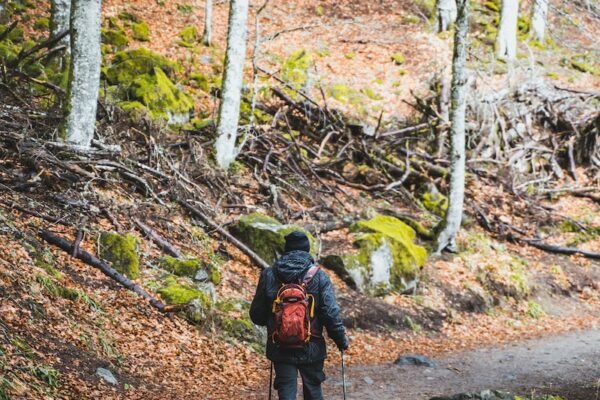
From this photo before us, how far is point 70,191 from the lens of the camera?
844 cm

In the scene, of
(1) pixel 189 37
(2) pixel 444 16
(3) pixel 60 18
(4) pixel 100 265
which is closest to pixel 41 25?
(1) pixel 189 37

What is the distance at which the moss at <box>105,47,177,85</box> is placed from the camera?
13.5 meters

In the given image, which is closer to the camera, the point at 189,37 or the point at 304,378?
the point at 304,378

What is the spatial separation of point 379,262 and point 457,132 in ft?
11.9

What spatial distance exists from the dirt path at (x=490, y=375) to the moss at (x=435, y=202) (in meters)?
5.56

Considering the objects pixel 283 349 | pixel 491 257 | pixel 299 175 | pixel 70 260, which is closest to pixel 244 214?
pixel 299 175

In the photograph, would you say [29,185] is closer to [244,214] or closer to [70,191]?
[70,191]

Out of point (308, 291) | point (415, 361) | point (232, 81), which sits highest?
point (232, 81)

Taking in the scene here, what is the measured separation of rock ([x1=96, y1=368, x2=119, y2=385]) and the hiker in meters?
2.07

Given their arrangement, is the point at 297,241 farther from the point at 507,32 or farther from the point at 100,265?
the point at 507,32

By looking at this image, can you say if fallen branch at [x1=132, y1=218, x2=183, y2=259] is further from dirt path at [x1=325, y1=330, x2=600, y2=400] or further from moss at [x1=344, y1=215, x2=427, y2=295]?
moss at [x1=344, y1=215, x2=427, y2=295]

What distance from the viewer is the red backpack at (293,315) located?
4.42 metres

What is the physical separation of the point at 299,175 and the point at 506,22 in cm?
1384

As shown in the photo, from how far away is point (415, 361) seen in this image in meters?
8.29
